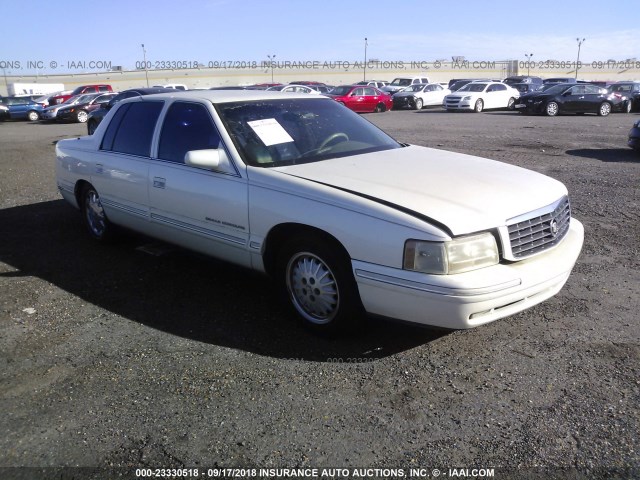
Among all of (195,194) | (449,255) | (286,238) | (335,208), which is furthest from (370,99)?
(449,255)

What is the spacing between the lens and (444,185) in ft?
11.5

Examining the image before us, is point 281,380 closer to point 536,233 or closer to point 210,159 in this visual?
point 210,159

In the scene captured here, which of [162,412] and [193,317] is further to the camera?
[193,317]

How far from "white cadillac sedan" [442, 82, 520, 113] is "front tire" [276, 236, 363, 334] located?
86.7 ft

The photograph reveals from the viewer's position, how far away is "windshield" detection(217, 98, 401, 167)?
4.07 metres

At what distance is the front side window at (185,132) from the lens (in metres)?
4.29

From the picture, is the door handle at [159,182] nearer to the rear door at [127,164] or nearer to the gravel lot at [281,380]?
the rear door at [127,164]

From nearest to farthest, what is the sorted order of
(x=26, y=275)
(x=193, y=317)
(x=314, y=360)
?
(x=314, y=360) < (x=193, y=317) < (x=26, y=275)

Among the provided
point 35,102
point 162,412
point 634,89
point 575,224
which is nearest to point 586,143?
point 575,224

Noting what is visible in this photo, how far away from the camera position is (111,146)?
5.33m

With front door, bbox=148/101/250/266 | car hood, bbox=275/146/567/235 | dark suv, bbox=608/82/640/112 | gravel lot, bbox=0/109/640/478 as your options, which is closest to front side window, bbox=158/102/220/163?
front door, bbox=148/101/250/266

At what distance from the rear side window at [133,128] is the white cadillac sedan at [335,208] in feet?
0.06

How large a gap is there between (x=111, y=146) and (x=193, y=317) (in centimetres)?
223

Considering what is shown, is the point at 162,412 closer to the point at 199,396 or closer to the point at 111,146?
the point at 199,396
